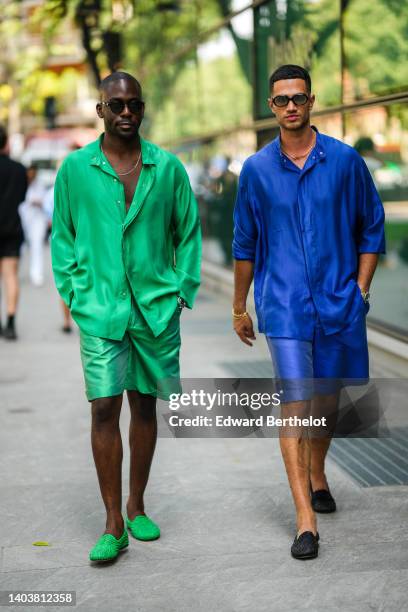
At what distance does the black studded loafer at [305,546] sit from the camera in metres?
4.40

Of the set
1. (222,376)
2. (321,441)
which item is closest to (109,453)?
(321,441)

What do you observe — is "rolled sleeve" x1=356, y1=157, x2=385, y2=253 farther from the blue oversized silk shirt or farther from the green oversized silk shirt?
the green oversized silk shirt

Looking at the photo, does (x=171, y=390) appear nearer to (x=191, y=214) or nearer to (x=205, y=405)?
(x=205, y=405)

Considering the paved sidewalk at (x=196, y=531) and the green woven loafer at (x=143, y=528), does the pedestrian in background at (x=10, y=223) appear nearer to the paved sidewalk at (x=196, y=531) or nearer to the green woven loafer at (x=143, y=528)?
the paved sidewalk at (x=196, y=531)

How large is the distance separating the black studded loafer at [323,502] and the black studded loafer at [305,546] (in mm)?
574

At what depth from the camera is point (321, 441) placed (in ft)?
16.3

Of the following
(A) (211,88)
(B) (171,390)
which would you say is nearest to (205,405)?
(B) (171,390)

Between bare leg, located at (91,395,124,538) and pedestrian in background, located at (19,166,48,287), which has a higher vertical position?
bare leg, located at (91,395,124,538)

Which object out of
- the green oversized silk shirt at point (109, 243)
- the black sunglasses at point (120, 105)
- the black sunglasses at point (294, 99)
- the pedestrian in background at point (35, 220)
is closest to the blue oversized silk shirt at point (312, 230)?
the black sunglasses at point (294, 99)

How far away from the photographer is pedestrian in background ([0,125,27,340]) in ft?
34.1

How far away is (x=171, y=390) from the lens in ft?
15.3

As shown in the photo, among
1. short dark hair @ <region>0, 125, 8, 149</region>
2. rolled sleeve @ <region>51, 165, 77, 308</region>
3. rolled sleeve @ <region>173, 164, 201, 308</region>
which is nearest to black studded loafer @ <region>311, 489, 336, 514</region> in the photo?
rolled sleeve @ <region>173, 164, 201, 308</region>

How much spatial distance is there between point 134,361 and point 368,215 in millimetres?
1107

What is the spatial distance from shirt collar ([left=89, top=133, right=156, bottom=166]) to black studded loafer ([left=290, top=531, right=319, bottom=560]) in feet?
5.20
